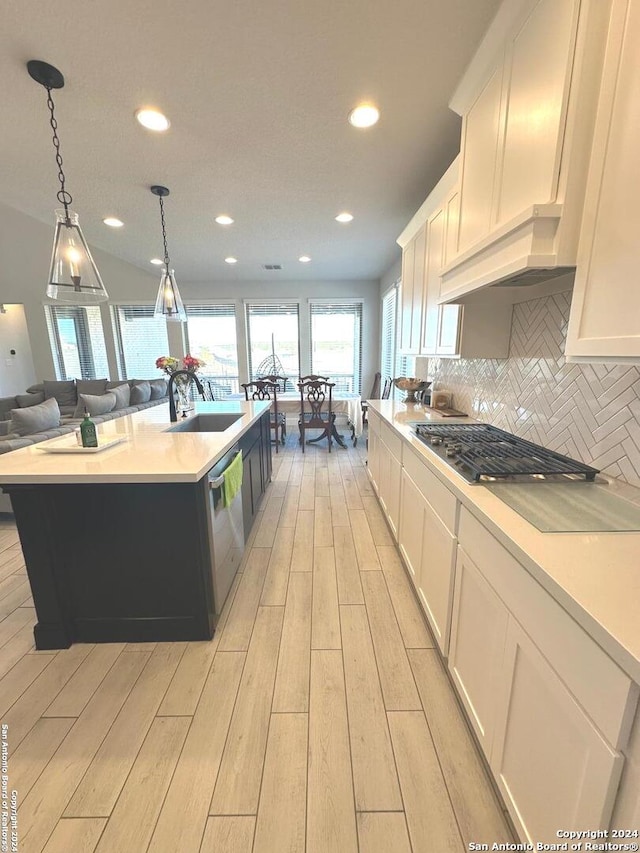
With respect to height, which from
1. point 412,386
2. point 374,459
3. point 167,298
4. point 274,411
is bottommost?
point 374,459

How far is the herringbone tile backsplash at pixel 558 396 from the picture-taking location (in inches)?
47.6

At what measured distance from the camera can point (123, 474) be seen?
1.42 metres

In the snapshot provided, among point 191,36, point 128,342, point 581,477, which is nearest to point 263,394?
point 128,342

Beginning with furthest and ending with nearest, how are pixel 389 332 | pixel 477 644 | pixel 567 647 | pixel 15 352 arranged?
pixel 15 352
pixel 389 332
pixel 477 644
pixel 567 647

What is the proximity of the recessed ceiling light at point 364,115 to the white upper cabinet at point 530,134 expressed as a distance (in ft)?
1.68

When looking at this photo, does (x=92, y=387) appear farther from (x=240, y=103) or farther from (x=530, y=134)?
(x=530, y=134)

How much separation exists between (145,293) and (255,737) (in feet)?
22.3

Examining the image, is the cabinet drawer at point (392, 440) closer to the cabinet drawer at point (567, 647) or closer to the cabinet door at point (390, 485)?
the cabinet door at point (390, 485)

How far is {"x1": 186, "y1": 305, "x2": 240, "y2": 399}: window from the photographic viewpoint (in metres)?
6.43

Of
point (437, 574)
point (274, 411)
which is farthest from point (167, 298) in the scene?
point (437, 574)

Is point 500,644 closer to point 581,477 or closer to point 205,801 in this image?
point 581,477

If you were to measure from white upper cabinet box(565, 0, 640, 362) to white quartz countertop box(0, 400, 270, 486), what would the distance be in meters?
1.49

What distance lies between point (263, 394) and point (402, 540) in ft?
11.2

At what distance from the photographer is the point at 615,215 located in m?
0.91
